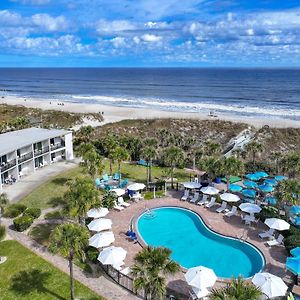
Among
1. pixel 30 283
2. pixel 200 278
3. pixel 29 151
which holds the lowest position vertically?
pixel 30 283

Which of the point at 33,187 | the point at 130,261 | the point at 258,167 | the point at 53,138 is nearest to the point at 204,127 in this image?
the point at 258,167

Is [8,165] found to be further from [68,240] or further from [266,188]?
[266,188]

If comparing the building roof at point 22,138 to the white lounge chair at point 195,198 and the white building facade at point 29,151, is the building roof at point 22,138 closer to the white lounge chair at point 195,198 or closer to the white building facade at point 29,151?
the white building facade at point 29,151

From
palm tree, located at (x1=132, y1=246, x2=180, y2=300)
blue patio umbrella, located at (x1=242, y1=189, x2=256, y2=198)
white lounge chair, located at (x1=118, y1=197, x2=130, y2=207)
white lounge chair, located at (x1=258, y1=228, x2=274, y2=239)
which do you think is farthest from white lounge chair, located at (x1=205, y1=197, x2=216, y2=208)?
palm tree, located at (x1=132, y1=246, x2=180, y2=300)

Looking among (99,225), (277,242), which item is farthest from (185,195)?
(99,225)

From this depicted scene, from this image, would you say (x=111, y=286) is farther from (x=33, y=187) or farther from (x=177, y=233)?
(x=33, y=187)
